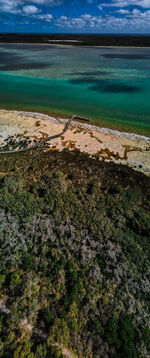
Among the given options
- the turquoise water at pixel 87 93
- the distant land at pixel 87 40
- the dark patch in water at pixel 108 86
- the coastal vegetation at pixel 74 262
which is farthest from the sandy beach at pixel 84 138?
the distant land at pixel 87 40

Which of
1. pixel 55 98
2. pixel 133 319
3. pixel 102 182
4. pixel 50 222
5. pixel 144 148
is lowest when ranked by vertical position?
pixel 133 319

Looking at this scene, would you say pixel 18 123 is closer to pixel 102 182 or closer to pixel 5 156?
pixel 5 156

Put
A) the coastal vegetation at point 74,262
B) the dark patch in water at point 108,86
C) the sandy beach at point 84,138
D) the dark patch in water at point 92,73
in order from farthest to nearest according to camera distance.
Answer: the dark patch in water at point 92,73, the dark patch in water at point 108,86, the sandy beach at point 84,138, the coastal vegetation at point 74,262

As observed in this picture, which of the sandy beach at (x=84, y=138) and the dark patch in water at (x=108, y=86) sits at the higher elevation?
the dark patch in water at (x=108, y=86)

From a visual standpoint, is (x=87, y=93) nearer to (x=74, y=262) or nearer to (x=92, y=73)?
(x=92, y=73)

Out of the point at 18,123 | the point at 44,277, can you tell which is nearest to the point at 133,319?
the point at 44,277

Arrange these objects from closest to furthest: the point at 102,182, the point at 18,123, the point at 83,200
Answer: the point at 83,200 < the point at 102,182 < the point at 18,123

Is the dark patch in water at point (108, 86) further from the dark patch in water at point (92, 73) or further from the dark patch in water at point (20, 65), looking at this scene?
the dark patch in water at point (20, 65)

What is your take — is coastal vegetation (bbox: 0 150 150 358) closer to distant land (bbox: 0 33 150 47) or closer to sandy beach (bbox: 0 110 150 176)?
sandy beach (bbox: 0 110 150 176)
